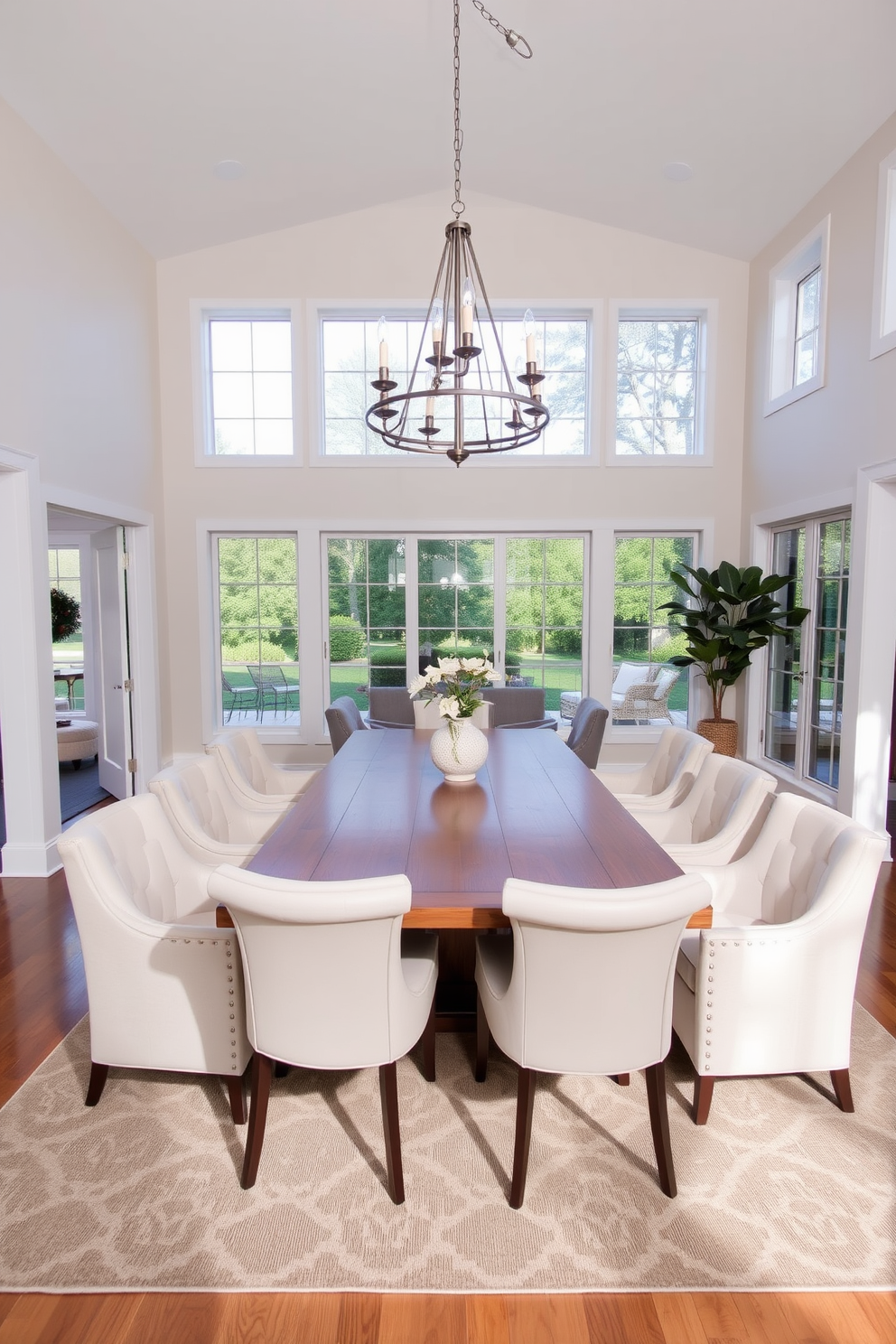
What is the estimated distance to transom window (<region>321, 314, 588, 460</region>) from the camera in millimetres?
5926

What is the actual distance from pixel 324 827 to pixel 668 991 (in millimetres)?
1127

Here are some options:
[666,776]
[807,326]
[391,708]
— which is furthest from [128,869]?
[807,326]

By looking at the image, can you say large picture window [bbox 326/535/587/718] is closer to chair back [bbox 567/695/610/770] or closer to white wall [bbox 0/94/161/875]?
chair back [bbox 567/695/610/770]

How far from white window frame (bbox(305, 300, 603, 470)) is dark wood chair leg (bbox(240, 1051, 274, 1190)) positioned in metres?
4.80

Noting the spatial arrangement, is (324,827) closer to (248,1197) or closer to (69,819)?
(248,1197)

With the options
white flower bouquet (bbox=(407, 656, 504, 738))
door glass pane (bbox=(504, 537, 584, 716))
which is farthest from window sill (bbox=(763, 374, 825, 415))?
white flower bouquet (bbox=(407, 656, 504, 738))

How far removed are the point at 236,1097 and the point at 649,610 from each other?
4.92 m

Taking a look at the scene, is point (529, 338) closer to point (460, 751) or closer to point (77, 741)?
point (460, 751)

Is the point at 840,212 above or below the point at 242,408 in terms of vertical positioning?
above

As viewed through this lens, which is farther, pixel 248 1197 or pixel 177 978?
pixel 177 978

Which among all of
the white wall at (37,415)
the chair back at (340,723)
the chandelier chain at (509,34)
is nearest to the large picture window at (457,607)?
the chair back at (340,723)

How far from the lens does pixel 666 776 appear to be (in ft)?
10.9

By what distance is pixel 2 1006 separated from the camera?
272cm

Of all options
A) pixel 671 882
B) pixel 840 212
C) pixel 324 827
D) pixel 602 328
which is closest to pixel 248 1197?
pixel 324 827
